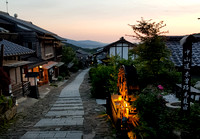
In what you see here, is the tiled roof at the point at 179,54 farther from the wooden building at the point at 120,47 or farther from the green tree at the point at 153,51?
the wooden building at the point at 120,47

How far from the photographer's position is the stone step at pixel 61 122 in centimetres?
907

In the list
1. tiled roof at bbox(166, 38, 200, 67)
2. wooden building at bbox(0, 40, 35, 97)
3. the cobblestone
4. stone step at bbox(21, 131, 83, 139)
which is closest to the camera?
stone step at bbox(21, 131, 83, 139)

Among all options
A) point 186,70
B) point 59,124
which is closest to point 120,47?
point 59,124

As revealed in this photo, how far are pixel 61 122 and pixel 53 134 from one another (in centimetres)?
173

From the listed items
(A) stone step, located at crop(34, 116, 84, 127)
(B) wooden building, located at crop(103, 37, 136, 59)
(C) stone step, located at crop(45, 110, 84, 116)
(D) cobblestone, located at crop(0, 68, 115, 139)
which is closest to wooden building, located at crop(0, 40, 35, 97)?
(D) cobblestone, located at crop(0, 68, 115, 139)

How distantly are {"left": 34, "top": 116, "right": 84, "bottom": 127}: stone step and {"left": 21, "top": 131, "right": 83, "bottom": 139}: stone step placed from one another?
1.14 m

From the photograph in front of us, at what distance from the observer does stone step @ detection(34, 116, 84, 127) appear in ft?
29.8

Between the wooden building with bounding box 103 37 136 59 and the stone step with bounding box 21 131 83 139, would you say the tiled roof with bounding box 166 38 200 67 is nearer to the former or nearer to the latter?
the stone step with bounding box 21 131 83 139

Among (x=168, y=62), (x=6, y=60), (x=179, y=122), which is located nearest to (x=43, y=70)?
(x=6, y=60)

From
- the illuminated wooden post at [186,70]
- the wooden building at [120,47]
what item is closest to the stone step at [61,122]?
the illuminated wooden post at [186,70]

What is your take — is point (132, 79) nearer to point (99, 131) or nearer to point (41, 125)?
point (99, 131)

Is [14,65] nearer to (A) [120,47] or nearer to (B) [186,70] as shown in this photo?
(B) [186,70]

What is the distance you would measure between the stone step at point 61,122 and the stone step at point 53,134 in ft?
3.74

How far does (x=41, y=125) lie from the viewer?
29.5 ft
